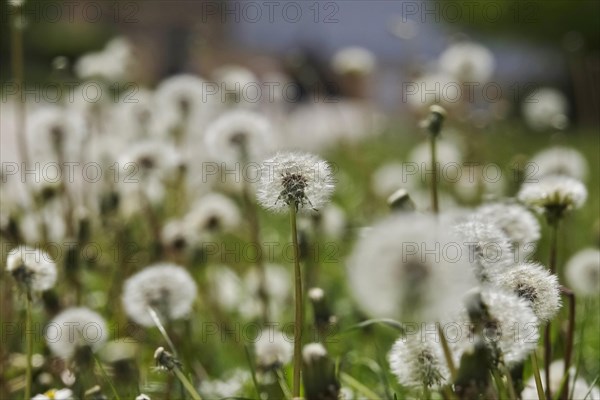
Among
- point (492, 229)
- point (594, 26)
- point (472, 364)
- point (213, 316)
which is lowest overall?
point (213, 316)

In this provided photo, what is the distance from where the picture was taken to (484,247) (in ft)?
2.76

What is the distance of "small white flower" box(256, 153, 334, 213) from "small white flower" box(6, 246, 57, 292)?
12.3 inches

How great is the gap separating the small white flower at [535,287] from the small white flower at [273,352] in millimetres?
409

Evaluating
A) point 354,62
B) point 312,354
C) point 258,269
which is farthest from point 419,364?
point 354,62

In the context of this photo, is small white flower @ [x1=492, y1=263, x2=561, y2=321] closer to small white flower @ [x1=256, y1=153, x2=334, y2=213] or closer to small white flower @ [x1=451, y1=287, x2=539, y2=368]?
small white flower @ [x1=451, y1=287, x2=539, y2=368]

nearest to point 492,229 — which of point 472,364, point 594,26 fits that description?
point 472,364

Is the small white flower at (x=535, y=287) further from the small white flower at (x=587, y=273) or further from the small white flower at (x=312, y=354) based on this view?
the small white flower at (x=587, y=273)

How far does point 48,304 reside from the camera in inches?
61.6

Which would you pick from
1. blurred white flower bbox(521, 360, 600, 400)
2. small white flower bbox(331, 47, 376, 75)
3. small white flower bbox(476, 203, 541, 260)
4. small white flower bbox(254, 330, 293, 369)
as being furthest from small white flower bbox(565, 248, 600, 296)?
small white flower bbox(331, 47, 376, 75)

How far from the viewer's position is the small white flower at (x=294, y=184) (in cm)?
89

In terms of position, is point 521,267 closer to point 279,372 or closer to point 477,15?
point 279,372

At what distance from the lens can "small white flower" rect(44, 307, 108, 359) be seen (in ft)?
4.14

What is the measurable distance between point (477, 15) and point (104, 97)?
53.6ft

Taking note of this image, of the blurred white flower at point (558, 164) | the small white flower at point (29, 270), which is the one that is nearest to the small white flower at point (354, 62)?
the blurred white flower at point (558, 164)
